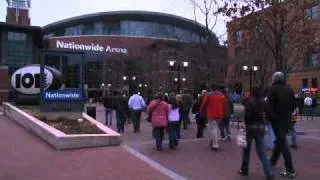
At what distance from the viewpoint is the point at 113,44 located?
122 m

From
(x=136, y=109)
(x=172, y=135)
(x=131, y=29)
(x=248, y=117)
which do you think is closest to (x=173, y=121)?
(x=172, y=135)

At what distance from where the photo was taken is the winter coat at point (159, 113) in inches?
589

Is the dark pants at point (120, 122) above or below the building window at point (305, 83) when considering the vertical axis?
below

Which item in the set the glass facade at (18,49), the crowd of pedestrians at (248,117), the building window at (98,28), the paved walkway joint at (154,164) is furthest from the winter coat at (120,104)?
the building window at (98,28)

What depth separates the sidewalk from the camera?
427 inches

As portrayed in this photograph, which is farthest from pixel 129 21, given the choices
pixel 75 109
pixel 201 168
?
pixel 201 168

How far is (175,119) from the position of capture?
52.5 ft

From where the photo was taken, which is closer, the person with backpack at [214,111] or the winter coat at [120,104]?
the person with backpack at [214,111]

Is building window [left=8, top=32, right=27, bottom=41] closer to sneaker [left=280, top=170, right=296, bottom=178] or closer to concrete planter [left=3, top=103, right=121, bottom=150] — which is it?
concrete planter [left=3, top=103, right=121, bottom=150]

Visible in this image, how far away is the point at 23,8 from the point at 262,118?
104102 mm

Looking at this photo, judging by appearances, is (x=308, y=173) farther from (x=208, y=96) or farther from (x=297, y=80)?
(x=297, y=80)

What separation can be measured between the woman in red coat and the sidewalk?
0.96 metres

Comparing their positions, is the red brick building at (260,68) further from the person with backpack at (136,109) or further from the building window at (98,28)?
the building window at (98,28)

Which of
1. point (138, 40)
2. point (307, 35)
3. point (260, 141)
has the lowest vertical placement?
point (260, 141)
